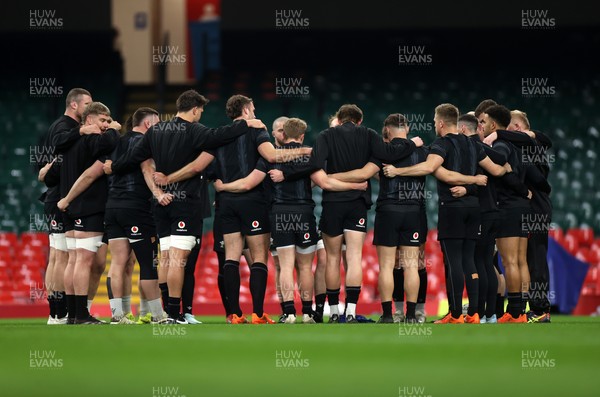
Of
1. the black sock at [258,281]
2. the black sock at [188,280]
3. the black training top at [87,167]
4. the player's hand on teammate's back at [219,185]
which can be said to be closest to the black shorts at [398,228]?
the black sock at [258,281]

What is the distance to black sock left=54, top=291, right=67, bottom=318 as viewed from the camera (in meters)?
11.0

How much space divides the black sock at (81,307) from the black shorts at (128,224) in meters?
0.68

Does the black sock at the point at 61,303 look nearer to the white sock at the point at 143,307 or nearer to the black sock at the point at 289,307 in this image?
the white sock at the point at 143,307

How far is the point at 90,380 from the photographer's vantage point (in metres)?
7.12

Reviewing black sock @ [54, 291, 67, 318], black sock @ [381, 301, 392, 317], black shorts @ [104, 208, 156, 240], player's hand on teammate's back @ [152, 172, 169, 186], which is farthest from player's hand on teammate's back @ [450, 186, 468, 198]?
black sock @ [54, 291, 67, 318]

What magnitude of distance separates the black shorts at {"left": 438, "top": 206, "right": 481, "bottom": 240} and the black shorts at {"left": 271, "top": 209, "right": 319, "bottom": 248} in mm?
1352

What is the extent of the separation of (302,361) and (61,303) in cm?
414

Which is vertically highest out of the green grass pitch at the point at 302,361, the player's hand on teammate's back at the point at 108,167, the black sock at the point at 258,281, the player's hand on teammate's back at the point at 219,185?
the player's hand on teammate's back at the point at 108,167

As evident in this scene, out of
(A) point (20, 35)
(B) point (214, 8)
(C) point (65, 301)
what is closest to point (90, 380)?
(C) point (65, 301)

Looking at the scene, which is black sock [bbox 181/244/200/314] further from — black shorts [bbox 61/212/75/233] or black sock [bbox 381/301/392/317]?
black sock [bbox 381/301/392/317]

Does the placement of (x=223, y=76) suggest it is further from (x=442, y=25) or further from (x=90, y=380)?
(x=90, y=380)

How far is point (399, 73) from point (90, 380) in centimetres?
1947

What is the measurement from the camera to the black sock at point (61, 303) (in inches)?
432

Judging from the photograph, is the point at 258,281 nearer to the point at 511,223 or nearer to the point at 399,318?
the point at 399,318
